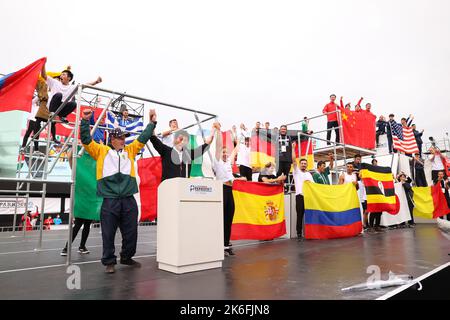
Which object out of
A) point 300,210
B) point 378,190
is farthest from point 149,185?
point 378,190

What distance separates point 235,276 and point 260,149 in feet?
18.7

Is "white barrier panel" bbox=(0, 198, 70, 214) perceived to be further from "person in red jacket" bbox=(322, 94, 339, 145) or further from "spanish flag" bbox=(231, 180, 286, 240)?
"person in red jacket" bbox=(322, 94, 339, 145)

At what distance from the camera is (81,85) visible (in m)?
4.11

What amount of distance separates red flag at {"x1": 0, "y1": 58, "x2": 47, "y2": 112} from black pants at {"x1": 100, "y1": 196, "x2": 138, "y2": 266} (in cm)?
172

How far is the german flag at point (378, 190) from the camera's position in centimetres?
819

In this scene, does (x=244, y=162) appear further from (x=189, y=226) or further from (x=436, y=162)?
(x=436, y=162)

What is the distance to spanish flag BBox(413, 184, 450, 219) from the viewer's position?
9945 millimetres

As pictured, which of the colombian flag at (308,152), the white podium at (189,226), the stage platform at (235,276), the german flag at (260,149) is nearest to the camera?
the stage platform at (235,276)

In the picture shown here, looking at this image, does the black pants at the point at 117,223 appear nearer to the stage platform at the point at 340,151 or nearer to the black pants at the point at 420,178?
the stage platform at the point at 340,151

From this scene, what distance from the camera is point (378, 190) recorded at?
826 centimetres

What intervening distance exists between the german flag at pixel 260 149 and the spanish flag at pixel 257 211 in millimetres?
1711

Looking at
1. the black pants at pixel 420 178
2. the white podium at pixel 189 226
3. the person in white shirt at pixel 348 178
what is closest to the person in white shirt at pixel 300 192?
the person in white shirt at pixel 348 178

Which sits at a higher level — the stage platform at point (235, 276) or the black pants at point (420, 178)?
the black pants at point (420, 178)

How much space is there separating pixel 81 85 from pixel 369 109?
9.92 metres
